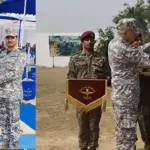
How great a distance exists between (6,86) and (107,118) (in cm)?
373

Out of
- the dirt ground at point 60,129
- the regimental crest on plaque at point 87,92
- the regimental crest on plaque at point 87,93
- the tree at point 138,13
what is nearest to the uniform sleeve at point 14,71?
the regimental crest on plaque at point 87,93

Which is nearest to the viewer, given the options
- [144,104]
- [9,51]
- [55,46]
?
[9,51]

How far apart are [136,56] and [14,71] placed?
1261 mm

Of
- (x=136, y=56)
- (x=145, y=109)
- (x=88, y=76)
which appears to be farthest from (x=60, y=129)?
(x=136, y=56)

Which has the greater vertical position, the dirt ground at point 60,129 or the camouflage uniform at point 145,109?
the camouflage uniform at point 145,109

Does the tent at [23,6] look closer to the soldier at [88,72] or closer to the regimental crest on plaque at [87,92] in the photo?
the soldier at [88,72]

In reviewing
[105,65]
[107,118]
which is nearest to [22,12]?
[105,65]

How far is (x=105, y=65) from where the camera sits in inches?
197

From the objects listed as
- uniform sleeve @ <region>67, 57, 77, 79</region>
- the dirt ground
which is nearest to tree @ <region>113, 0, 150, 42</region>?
the dirt ground

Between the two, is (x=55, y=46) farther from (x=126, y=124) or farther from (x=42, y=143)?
(x=126, y=124)

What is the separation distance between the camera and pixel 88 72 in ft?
16.3

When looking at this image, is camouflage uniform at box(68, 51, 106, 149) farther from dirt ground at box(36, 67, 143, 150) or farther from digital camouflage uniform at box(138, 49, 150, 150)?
dirt ground at box(36, 67, 143, 150)

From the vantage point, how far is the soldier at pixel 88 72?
16.3 feet

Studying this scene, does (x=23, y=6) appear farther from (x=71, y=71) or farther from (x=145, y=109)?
(x=145, y=109)
